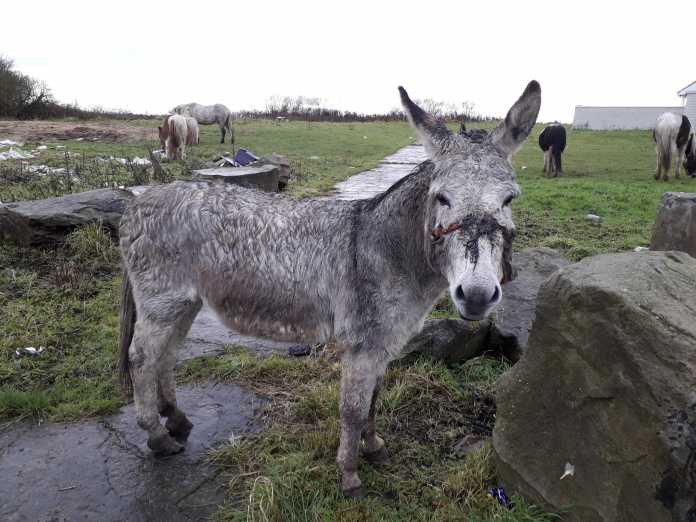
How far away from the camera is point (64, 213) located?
5.89 meters

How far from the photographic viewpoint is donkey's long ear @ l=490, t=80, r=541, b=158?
241 centimetres

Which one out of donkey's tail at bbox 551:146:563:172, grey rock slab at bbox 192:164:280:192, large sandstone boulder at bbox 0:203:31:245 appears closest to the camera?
large sandstone boulder at bbox 0:203:31:245

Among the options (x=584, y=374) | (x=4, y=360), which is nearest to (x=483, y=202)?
(x=584, y=374)

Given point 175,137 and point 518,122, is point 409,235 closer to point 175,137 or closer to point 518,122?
point 518,122

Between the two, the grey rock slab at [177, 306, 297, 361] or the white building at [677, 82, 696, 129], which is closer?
the grey rock slab at [177, 306, 297, 361]

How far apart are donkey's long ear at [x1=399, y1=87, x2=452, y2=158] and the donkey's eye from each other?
35cm

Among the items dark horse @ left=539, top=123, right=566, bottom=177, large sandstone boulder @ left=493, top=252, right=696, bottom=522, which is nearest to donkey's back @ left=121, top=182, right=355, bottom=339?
large sandstone boulder @ left=493, top=252, right=696, bottom=522

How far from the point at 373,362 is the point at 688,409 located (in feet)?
4.79

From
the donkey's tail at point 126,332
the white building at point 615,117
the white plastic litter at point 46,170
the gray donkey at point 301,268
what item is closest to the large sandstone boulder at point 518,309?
the gray donkey at point 301,268

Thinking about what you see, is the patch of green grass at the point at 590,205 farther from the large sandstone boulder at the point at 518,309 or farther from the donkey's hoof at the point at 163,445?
the donkey's hoof at the point at 163,445

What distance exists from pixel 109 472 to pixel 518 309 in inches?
138

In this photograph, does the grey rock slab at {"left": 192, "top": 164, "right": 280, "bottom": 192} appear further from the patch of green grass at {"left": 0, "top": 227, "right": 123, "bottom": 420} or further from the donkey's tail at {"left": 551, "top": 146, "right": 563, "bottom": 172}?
the donkey's tail at {"left": 551, "top": 146, "right": 563, "bottom": 172}

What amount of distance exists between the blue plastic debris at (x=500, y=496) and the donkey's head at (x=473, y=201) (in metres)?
1.32

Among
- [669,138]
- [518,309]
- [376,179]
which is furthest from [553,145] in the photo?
[518,309]
